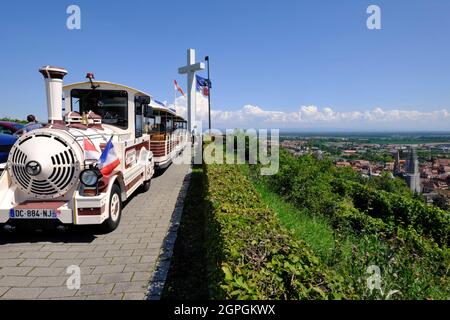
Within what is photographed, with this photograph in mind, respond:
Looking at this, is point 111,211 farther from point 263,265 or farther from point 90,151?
point 263,265

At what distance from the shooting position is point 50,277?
3826 mm

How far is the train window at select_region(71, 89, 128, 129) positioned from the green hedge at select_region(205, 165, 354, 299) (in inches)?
196

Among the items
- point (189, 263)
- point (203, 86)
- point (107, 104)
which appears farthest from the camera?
point (203, 86)

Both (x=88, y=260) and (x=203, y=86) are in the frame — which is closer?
(x=88, y=260)

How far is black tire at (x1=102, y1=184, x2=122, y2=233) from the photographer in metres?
5.28

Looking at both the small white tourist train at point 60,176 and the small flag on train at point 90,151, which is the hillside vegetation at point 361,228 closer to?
the small white tourist train at point 60,176

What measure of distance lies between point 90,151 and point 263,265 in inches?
161

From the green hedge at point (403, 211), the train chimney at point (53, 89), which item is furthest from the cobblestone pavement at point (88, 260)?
the green hedge at point (403, 211)

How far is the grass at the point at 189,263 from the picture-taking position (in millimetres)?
3551

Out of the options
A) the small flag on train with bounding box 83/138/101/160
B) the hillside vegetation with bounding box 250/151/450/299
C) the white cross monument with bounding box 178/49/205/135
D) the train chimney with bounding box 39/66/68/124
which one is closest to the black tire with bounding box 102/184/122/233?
the small flag on train with bounding box 83/138/101/160

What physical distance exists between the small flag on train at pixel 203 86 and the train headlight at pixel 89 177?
2032cm

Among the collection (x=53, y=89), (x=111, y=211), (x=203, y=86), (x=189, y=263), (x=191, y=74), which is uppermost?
(x=191, y=74)

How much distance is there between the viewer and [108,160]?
535cm

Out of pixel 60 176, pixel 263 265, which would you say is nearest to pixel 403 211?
pixel 263 265
